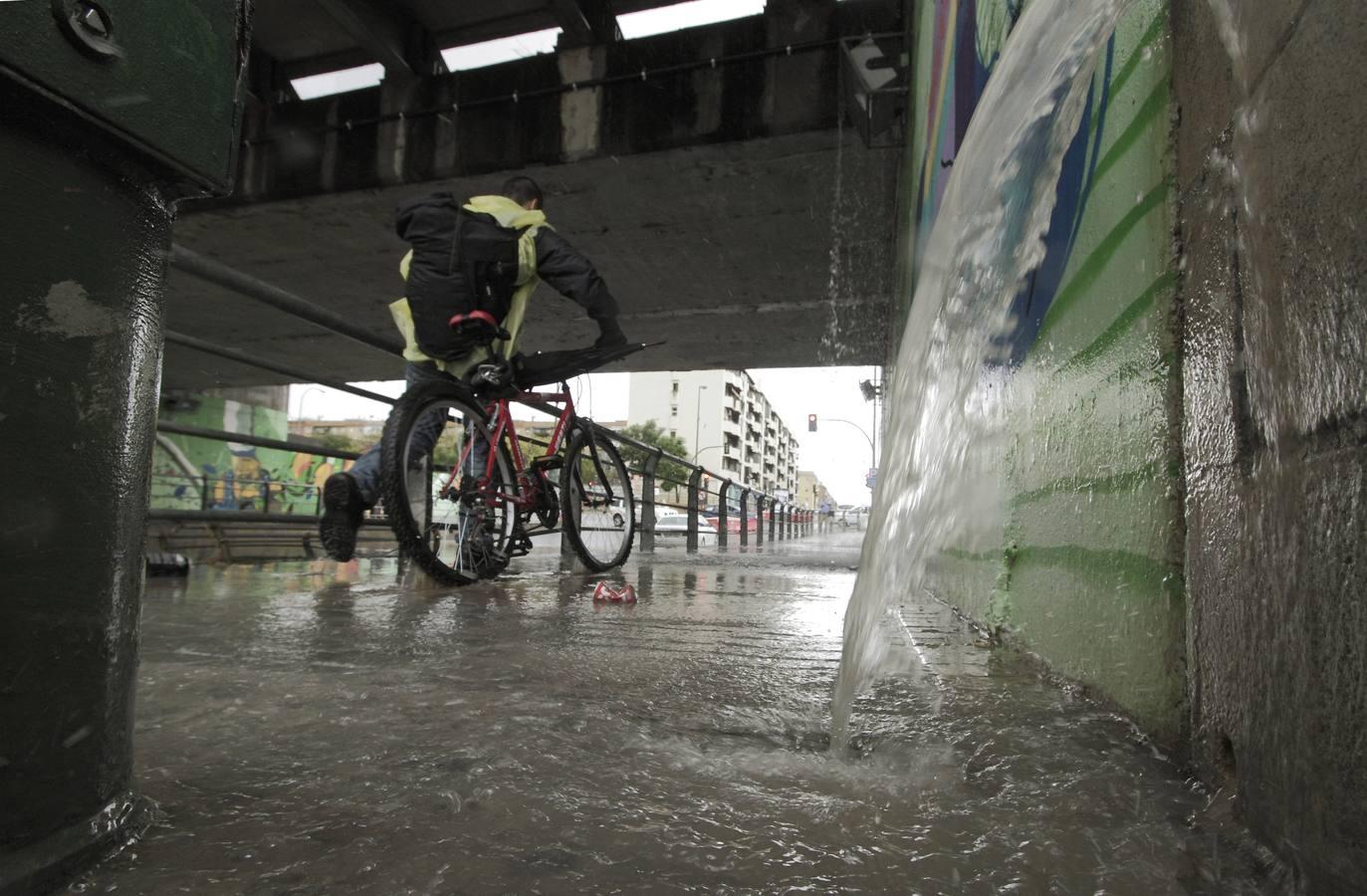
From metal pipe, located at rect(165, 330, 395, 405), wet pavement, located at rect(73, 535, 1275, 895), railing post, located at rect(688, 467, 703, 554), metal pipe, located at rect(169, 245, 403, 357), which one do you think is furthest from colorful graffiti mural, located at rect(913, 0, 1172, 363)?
railing post, located at rect(688, 467, 703, 554)

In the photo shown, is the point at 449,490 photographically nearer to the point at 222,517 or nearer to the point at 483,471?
the point at 483,471

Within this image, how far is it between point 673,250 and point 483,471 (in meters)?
3.96

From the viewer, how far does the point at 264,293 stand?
136 inches

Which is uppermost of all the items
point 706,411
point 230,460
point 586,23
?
point 706,411

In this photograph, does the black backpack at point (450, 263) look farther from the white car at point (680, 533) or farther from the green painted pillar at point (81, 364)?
the white car at point (680, 533)

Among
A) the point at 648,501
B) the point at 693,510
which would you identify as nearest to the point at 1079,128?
the point at 648,501

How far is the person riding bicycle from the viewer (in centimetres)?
372

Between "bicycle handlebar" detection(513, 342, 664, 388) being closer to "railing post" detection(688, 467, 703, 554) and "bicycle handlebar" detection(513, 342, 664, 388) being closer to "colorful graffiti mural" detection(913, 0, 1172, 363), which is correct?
"colorful graffiti mural" detection(913, 0, 1172, 363)

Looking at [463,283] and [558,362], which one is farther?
[558,362]

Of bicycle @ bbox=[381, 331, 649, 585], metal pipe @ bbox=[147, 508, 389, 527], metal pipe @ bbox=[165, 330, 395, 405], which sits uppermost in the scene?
metal pipe @ bbox=[165, 330, 395, 405]

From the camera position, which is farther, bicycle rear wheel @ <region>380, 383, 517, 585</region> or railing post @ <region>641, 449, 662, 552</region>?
railing post @ <region>641, 449, 662, 552</region>

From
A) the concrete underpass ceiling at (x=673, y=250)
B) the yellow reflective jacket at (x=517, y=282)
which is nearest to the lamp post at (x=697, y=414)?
the concrete underpass ceiling at (x=673, y=250)

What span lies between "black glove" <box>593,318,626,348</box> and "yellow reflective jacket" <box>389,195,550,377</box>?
0.41 metres

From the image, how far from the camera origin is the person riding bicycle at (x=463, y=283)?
372 centimetres
